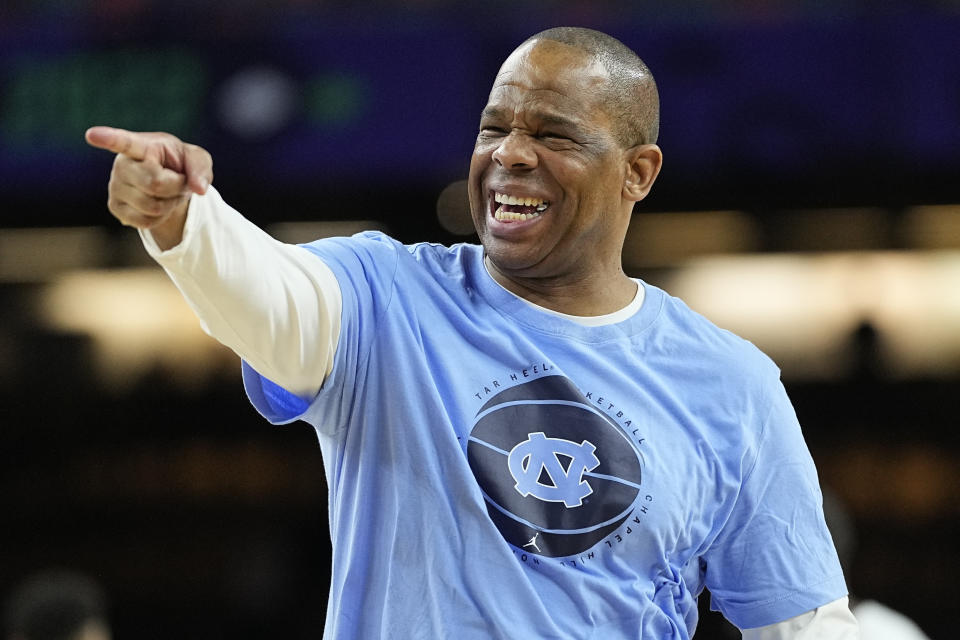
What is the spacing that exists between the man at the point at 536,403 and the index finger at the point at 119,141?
13cm

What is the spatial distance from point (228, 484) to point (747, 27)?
319cm

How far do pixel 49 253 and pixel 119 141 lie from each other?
4858 millimetres

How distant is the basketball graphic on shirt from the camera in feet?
6.46

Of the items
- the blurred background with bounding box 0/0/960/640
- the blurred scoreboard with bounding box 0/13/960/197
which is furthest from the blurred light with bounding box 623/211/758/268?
the blurred scoreboard with bounding box 0/13/960/197

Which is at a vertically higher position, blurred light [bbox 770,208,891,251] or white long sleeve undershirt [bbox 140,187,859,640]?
white long sleeve undershirt [bbox 140,187,859,640]

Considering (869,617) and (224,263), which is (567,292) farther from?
(869,617)

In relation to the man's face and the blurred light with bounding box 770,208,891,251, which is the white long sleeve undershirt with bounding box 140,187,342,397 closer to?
the man's face

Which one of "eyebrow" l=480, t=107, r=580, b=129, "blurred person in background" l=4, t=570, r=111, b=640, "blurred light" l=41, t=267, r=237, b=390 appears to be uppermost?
"eyebrow" l=480, t=107, r=580, b=129

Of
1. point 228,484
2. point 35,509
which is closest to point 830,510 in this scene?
point 228,484

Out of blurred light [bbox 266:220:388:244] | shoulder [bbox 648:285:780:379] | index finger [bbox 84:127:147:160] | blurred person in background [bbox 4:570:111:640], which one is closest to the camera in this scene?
index finger [bbox 84:127:147:160]

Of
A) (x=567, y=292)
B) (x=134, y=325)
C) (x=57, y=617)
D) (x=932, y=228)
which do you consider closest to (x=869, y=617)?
(x=567, y=292)

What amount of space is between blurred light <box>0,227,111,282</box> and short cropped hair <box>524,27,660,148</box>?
4222mm

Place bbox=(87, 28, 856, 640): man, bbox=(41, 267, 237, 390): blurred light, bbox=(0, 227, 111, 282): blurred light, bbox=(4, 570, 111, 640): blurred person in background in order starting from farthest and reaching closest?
bbox=(41, 267, 237, 390): blurred light → bbox=(0, 227, 111, 282): blurred light → bbox=(4, 570, 111, 640): blurred person in background → bbox=(87, 28, 856, 640): man

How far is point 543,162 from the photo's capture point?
211cm
